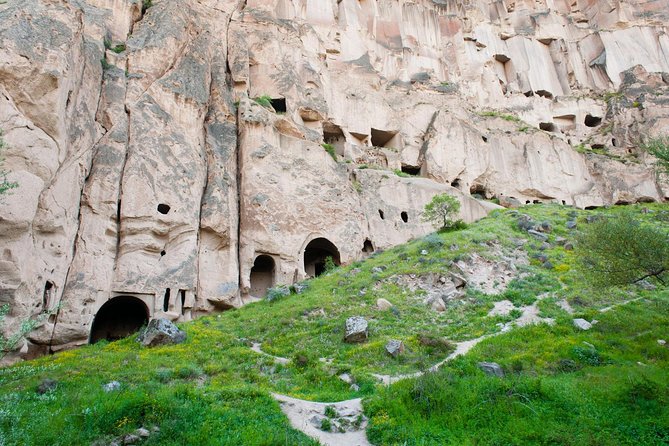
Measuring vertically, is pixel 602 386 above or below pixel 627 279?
below

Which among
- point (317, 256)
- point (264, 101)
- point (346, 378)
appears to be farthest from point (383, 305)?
point (264, 101)

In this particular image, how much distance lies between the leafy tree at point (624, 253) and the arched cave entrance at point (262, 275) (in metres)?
14.8

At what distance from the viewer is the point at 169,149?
2125 centimetres

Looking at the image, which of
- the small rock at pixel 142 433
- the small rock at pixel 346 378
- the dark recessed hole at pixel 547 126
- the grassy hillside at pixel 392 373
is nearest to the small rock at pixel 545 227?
the grassy hillside at pixel 392 373

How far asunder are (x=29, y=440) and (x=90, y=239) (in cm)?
1169

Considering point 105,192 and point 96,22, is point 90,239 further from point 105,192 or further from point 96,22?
point 96,22

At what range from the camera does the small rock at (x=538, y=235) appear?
24.5 meters

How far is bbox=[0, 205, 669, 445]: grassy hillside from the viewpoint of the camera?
8.34 metres

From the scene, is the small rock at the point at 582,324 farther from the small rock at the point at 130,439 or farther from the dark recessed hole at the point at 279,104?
the dark recessed hole at the point at 279,104

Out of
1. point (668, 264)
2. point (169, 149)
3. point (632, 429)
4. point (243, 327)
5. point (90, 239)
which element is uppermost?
point (169, 149)

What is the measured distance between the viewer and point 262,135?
2508cm

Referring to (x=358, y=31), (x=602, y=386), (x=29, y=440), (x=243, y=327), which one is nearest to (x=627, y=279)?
(x=602, y=386)

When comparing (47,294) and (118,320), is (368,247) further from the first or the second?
(47,294)

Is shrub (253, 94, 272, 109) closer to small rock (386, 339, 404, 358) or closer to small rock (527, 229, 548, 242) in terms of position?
small rock (527, 229, 548, 242)
